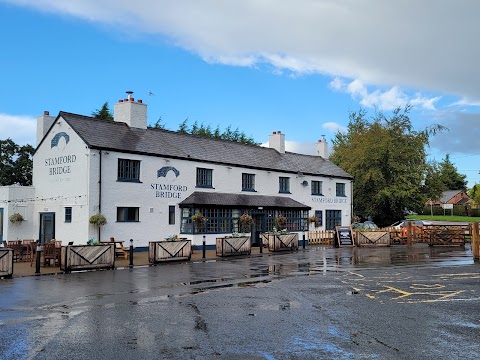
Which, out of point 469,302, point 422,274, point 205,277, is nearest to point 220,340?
point 469,302

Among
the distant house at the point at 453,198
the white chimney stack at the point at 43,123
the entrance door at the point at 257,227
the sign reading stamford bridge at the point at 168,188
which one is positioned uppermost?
the white chimney stack at the point at 43,123

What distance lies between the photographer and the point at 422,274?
56.4ft

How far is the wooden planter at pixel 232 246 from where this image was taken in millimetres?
25219

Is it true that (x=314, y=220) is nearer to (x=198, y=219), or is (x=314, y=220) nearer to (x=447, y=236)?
(x=447, y=236)

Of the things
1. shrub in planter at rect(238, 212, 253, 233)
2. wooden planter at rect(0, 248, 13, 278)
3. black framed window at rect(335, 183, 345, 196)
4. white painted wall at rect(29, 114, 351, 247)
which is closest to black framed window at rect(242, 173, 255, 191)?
white painted wall at rect(29, 114, 351, 247)

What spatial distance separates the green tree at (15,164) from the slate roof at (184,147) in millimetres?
12833

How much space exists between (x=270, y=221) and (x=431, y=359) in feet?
91.8

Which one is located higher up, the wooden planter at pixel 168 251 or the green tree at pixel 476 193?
the green tree at pixel 476 193

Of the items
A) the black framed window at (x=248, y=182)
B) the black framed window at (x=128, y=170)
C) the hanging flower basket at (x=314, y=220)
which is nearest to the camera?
the black framed window at (x=128, y=170)

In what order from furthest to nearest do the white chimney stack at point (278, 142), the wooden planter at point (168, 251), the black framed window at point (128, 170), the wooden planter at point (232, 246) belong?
Answer: the white chimney stack at point (278, 142) < the black framed window at point (128, 170) < the wooden planter at point (232, 246) < the wooden planter at point (168, 251)

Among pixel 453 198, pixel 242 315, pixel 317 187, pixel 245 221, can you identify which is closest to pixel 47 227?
pixel 245 221

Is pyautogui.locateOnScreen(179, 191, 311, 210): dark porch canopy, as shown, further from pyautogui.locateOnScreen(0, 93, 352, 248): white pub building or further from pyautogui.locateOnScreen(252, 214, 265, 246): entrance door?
pyautogui.locateOnScreen(252, 214, 265, 246): entrance door

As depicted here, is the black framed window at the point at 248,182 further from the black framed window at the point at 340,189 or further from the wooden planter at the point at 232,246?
the black framed window at the point at 340,189

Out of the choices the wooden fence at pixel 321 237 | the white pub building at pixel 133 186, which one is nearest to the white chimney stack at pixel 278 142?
the white pub building at pixel 133 186
